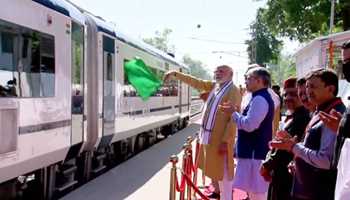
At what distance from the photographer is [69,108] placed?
327 inches

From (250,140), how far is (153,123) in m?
11.1

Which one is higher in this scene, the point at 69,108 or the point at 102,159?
the point at 69,108

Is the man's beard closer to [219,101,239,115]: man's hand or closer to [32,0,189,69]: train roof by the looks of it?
[219,101,239,115]: man's hand

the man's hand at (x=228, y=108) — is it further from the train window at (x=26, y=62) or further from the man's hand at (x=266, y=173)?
the train window at (x=26, y=62)

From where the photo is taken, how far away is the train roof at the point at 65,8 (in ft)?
24.1

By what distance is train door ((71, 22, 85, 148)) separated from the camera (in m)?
8.59

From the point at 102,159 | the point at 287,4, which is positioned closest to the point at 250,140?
the point at 102,159

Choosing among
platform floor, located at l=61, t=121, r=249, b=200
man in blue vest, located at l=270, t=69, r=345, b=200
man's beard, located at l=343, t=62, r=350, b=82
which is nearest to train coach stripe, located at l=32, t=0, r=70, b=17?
platform floor, located at l=61, t=121, r=249, b=200

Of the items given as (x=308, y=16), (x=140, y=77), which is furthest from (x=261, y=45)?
(x=140, y=77)

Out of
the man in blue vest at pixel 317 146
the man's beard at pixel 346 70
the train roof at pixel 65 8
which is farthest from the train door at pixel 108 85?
the man's beard at pixel 346 70

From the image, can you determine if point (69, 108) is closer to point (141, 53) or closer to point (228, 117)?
point (228, 117)

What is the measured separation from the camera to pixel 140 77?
12.2 meters

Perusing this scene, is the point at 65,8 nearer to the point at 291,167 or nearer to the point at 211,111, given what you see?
the point at 211,111

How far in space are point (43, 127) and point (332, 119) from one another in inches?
170
